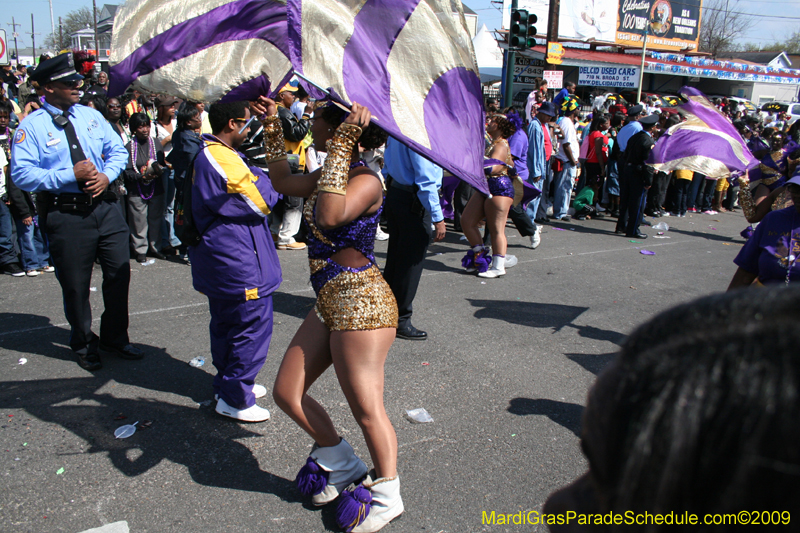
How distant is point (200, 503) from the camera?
2.82 m

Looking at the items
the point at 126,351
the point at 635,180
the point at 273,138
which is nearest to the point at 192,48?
the point at 273,138

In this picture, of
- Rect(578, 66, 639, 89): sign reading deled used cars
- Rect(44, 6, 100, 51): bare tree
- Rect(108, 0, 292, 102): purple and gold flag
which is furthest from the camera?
Rect(44, 6, 100, 51): bare tree

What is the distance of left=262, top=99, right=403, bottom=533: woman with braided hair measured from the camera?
2516 mm

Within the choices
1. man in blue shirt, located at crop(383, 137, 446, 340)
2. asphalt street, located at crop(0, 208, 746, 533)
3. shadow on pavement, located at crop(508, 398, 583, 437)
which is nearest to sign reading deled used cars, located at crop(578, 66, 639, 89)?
asphalt street, located at crop(0, 208, 746, 533)

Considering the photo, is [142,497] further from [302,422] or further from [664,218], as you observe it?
[664,218]

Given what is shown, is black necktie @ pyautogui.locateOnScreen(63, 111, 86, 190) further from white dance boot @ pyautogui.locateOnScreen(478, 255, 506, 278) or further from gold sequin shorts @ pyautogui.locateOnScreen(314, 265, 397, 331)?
white dance boot @ pyautogui.locateOnScreen(478, 255, 506, 278)

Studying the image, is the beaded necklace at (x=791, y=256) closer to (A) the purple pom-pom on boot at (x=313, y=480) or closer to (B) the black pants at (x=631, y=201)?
(A) the purple pom-pom on boot at (x=313, y=480)

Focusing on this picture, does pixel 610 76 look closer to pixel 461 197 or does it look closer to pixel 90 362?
pixel 461 197

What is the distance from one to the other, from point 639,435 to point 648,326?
0.41 feet

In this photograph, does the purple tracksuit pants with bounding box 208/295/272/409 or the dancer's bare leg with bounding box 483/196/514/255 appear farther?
the dancer's bare leg with bounding box 483/196/514/255

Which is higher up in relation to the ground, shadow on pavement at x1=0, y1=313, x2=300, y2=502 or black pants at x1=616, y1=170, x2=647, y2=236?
black pants at x1=616, y1=170, x2=647, y2=236

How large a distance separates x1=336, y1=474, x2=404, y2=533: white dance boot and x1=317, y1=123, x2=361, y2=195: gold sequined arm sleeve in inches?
52.9

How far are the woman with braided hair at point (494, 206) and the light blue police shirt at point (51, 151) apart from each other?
415 centimetres

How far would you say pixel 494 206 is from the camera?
278 inches
